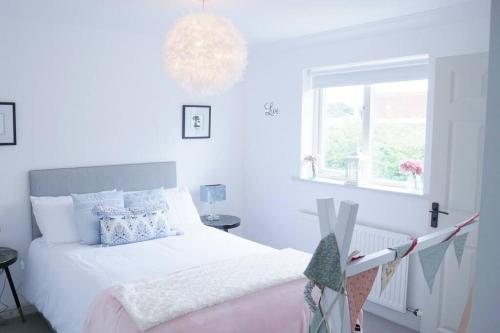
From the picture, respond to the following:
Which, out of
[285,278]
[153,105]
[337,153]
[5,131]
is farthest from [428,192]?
[5,131]

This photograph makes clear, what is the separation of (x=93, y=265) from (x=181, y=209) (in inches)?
48.5

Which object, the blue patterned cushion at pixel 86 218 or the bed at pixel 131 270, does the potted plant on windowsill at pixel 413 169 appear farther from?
the blue patterned cushion at pixel 86 218

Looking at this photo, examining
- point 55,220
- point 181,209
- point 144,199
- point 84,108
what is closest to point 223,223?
point 181,209

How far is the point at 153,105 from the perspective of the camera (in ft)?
13.4

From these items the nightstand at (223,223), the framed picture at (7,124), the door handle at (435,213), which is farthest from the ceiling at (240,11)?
the nightstand at (223,223)

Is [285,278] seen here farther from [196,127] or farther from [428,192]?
[196,127]

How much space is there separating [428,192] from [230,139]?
223cm

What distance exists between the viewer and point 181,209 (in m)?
3.92

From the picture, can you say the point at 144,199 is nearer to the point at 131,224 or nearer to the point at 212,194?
the point at 131,224

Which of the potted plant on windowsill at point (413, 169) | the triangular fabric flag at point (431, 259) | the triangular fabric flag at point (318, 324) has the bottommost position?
the triangular fabric flag at point (318, 324)

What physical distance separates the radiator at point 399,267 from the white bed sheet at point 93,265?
93 centimetres

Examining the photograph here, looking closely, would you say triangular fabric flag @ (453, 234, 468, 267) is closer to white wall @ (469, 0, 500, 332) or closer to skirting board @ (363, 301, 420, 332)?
white wall @ (469, 0, 500, 332)

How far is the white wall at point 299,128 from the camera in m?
3.16

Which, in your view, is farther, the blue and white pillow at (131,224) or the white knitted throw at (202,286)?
the blue and white pillow at (131,224)
